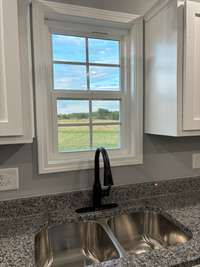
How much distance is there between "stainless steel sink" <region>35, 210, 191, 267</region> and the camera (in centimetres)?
113

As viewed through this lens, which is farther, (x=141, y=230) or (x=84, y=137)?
(x=84, y=137)

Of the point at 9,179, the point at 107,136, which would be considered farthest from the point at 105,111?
the point at 9,179

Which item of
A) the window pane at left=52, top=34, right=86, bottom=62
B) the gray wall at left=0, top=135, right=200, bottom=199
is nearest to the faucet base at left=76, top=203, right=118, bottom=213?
the gray wall at left=0, top=135, right=200, bottom=199

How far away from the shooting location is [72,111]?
1.49 m

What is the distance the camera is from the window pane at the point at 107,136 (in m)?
1.55

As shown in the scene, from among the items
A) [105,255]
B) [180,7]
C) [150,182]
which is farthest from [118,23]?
[105,255]

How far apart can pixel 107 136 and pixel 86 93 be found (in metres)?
0.34

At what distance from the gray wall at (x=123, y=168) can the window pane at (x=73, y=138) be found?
0.60ft

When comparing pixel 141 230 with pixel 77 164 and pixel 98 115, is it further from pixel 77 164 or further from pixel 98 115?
pixel 98 115

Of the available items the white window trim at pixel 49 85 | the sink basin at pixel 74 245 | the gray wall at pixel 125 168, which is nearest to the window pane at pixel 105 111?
the white window trim at pixel 49 85

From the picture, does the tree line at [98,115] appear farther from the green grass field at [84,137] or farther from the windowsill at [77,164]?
the windowsill at [77,164]

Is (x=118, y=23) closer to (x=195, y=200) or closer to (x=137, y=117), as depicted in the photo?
(x=137, y=117)

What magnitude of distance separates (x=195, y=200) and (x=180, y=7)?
47.8 inches

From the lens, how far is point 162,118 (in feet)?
4.53
